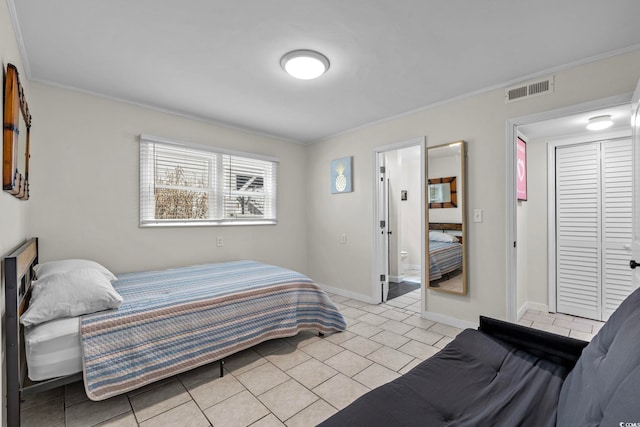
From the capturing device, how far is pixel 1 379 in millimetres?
1440

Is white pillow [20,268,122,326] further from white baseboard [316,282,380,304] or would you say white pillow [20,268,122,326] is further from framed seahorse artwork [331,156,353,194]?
framed seahorse artwork [331,156,353,194]

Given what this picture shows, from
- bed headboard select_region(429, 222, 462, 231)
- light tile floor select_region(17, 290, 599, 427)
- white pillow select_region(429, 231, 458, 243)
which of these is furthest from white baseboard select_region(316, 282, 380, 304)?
bed headboard select_region(429, 222, 462, 231)

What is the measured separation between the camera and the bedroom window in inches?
129

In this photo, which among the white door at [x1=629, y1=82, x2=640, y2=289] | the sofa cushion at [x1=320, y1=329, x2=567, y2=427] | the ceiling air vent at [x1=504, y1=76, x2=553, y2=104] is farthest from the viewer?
the ceiling air vent at [x1=504, y1=76, x2=553, y2=104]

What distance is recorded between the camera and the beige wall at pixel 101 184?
2.66 m

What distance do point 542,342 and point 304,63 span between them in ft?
8.00

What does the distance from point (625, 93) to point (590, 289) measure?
2284 mm

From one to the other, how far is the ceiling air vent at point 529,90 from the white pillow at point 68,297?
3.71 meters

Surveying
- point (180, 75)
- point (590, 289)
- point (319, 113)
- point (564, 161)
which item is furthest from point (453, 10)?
point (590, 289)

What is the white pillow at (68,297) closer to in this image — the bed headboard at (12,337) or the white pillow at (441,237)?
the bed headboard at (12,337)

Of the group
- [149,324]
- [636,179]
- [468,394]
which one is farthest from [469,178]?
[149,324]

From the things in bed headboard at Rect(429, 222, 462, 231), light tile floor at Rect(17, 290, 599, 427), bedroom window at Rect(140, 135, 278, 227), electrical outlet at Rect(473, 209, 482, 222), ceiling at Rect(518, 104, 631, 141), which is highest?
ceiling at Rect(518, 104, 631, 141)

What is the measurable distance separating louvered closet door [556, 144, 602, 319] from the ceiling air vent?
4.57ft

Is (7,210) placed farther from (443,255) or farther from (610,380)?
(443,255)
